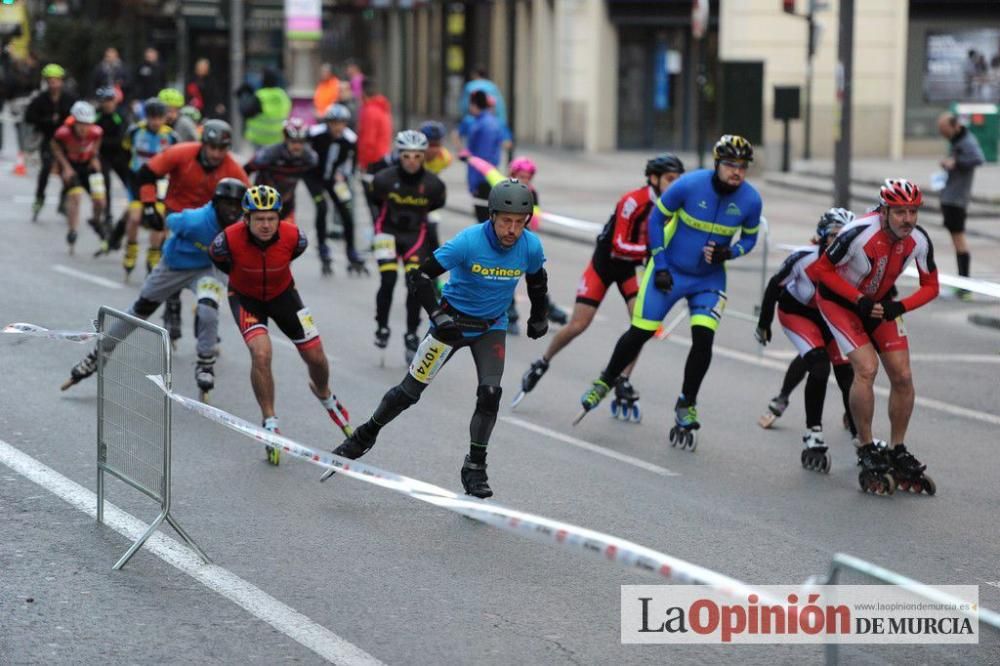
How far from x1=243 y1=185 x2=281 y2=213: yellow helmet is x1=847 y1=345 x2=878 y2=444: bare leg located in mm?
3520

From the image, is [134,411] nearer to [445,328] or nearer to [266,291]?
[445,328]

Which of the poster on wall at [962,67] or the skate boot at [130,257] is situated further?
the poster on wall at [962,67]

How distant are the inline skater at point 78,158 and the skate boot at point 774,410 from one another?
33.9 ft

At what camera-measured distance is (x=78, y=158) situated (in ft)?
66.5

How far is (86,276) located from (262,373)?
828cm

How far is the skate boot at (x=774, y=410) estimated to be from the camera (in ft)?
39.9

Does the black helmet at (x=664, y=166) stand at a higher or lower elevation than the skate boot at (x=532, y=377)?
higher

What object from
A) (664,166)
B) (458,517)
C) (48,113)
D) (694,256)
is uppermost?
(48,113)

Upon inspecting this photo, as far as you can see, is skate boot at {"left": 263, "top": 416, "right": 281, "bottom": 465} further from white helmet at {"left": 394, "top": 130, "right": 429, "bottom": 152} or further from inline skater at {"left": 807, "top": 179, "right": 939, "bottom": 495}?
white helmet at {"left": 394, "top": 130, "right": 429, "bottom": 152}

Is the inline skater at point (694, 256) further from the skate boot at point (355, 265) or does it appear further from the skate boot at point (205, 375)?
the skate boot at point (355, 265)

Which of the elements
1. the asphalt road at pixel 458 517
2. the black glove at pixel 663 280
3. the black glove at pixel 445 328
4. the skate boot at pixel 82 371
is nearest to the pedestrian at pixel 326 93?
the asphalt road at pixel 458 517

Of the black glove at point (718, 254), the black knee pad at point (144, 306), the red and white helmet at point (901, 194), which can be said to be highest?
the red and white helmet at point (901, 194)

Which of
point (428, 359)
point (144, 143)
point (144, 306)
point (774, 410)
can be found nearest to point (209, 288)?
point (144, 306)

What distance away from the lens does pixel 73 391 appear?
12.7 meters
